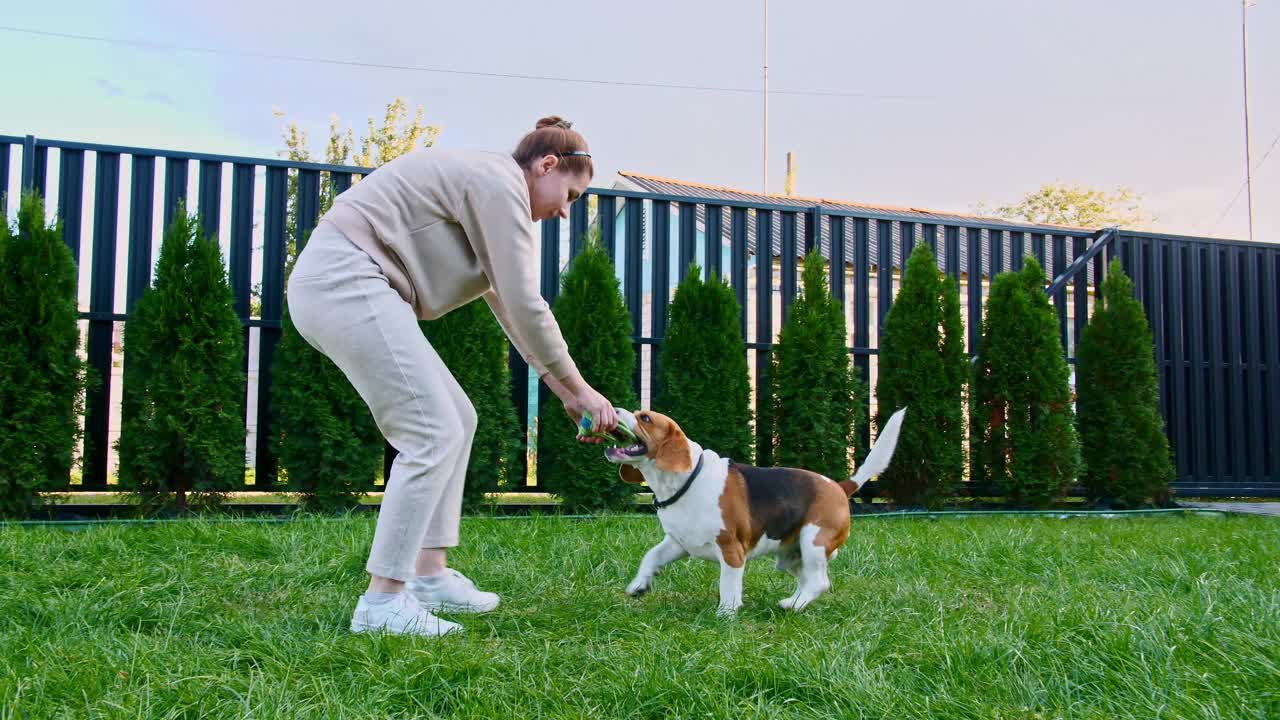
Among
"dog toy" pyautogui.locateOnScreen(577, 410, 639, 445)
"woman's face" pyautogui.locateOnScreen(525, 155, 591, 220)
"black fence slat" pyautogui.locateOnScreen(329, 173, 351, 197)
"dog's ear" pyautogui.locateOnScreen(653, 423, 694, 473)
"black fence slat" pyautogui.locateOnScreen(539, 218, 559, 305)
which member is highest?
"black fence slat" pyautogui.locateOnScreen(329, 173, 351, 197)

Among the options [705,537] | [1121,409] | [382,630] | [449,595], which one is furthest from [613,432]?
[1121,409]

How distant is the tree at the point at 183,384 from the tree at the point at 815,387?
427 centimetres

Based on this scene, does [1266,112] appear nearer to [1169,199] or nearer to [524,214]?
[1169,199]

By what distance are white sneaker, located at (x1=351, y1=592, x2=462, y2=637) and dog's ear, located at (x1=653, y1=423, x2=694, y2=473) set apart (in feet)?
3.31

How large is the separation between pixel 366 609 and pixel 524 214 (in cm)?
132

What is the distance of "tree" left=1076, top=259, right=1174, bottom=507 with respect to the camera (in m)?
8.43

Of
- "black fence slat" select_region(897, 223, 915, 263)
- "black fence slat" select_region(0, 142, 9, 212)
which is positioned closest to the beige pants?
"black fence slat" select_region(0, 142, 9, 212)

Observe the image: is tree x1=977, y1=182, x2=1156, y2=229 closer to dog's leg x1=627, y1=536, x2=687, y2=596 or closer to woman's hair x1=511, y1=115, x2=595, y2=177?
dog's leg x1=627, y1=536, x2=687, y2=596

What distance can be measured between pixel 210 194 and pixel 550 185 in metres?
4.91

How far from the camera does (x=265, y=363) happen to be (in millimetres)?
6773

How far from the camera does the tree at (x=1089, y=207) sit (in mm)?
37062

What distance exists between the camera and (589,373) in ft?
22.6

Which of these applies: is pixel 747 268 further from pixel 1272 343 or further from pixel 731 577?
pixel 1272 343

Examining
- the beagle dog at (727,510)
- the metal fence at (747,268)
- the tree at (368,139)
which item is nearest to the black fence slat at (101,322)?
the metal fence at (747,268)
